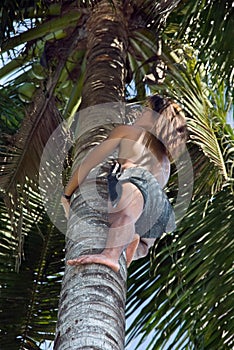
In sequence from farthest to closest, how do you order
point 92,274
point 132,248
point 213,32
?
point 213,32
point 132,248
point 92,274

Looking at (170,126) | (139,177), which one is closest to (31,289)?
(170,126)

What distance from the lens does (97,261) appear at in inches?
134

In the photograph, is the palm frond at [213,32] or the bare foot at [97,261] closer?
the bare foot at [97,261]

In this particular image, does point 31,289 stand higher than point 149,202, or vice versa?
point 149,202

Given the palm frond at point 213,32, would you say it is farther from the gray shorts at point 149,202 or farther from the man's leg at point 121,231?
the man's leg at point 121,231

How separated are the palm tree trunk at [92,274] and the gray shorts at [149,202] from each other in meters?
0.13

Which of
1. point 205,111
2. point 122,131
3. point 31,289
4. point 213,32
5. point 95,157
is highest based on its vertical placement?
point 213,32

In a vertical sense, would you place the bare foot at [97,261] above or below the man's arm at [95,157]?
below

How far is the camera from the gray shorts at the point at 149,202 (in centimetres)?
388

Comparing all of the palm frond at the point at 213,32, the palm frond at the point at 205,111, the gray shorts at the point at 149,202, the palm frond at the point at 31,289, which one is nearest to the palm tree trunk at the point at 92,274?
the gray shorts at the point at 149,202

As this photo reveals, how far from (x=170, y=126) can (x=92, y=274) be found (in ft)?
4.18

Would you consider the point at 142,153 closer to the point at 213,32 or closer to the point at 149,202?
the point at 149,202

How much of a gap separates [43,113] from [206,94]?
6.06 ft

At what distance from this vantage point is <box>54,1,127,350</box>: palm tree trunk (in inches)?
123
